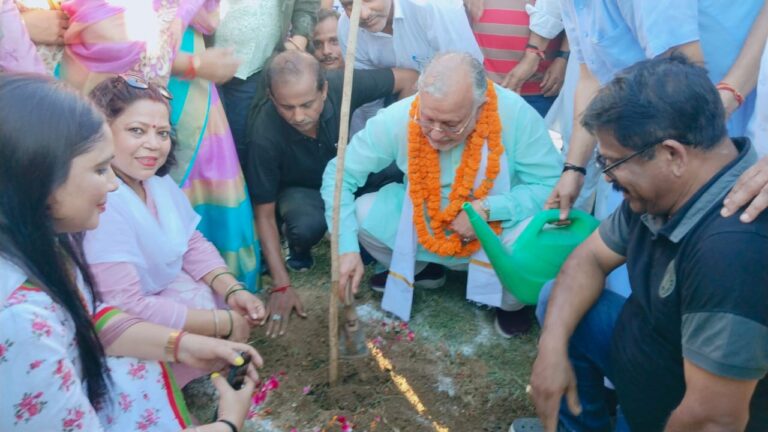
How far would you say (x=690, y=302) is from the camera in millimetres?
1738

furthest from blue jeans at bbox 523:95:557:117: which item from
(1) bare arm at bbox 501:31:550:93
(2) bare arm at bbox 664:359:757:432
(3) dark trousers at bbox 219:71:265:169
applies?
(2) bare arm at bbox 664:359:757:432

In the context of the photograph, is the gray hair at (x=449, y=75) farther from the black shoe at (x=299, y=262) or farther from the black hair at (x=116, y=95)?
the black shoe at (x=299, y=262)

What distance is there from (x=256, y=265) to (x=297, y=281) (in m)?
0.31

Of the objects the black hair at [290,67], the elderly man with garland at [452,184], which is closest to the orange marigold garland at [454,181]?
the elderly man with garland at [452,184]

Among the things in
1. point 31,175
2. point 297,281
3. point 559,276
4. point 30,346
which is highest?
point 31,175

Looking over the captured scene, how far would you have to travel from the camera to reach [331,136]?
393 cm

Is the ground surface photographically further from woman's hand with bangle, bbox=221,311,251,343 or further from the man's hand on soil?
the man's hand on soil

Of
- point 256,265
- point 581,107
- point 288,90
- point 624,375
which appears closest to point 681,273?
point 624,375

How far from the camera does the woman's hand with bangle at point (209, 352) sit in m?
2.29

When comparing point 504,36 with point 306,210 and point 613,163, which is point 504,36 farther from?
point 613,163

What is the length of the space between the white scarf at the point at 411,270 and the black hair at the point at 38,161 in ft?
6.55

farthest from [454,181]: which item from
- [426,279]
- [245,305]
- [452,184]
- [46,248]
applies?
[46,248]

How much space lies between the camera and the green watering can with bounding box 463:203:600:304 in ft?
9.65

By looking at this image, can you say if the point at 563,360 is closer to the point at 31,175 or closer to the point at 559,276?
the point at 559,276
